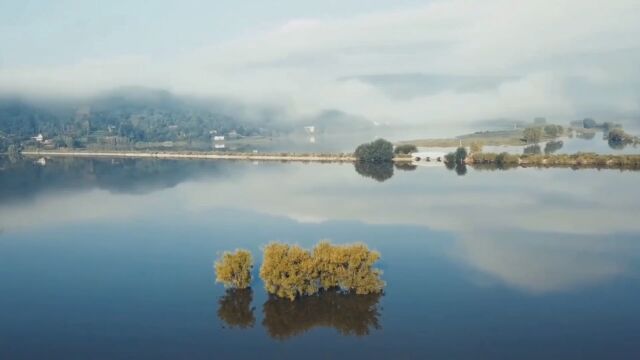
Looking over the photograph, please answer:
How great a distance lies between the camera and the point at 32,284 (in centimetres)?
1511

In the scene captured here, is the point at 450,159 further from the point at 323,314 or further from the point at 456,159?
the point at 323,314

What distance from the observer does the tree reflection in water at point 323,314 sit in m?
11.9

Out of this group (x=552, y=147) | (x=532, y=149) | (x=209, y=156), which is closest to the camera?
(x=532, y=149)

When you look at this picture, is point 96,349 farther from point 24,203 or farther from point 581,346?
point 24,203

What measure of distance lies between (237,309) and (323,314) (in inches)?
78.1

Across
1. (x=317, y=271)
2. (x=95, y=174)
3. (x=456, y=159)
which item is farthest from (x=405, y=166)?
(x=317, y=271)

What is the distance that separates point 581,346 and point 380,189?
19666mm

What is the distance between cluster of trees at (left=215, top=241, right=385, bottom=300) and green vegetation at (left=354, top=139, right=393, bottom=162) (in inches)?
1218

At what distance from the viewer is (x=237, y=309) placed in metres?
12.9

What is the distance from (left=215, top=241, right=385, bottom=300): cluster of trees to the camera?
1298cm

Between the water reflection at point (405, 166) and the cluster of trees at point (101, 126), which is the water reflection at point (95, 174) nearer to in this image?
the water reflection at point (405, 166)

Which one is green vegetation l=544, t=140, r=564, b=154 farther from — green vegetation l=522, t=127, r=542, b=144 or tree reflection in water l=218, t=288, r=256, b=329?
tree reflection in water l=218, t=288, r=256, b=329

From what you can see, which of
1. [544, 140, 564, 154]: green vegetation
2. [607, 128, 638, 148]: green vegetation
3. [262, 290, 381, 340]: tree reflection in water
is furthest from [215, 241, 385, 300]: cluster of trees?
[607, 128, 638, 148]: green vegetation

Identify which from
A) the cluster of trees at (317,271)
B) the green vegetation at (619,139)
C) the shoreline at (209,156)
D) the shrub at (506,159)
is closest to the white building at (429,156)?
the shoreline at (209,156)
